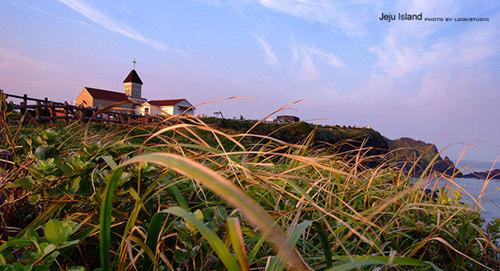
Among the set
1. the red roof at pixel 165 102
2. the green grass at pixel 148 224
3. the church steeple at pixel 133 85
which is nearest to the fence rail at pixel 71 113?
the green grass at pixel 148 224

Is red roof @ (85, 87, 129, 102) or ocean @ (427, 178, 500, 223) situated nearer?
ocean @ (427, 178, 500, 223)

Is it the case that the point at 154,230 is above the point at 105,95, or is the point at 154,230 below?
below

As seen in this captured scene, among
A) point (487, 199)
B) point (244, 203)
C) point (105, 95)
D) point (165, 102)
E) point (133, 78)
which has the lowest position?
point (487, 199)

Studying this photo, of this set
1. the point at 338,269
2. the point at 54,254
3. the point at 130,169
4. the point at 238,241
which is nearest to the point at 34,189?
the point at 130,169

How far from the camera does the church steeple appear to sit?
309 ft

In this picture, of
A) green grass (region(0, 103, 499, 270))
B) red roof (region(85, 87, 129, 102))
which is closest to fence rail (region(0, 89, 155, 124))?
green grass (region(0, 103, 499, 270))

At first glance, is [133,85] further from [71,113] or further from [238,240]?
[238,240]

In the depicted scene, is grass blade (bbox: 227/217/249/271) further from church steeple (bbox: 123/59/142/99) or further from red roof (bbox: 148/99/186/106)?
church steeple (bbox: 123/59/142/99)

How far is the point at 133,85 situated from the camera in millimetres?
95000

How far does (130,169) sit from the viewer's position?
153 centimetres

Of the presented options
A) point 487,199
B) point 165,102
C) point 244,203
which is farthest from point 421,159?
point 165,102

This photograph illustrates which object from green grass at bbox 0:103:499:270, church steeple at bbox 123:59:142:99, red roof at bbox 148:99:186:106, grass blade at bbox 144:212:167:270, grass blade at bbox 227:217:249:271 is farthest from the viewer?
church steeple at bbox 123:59:142:99

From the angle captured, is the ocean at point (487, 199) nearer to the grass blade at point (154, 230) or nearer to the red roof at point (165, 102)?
the grass blade at point (154, 230)

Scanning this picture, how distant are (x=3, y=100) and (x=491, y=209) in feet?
11.1
